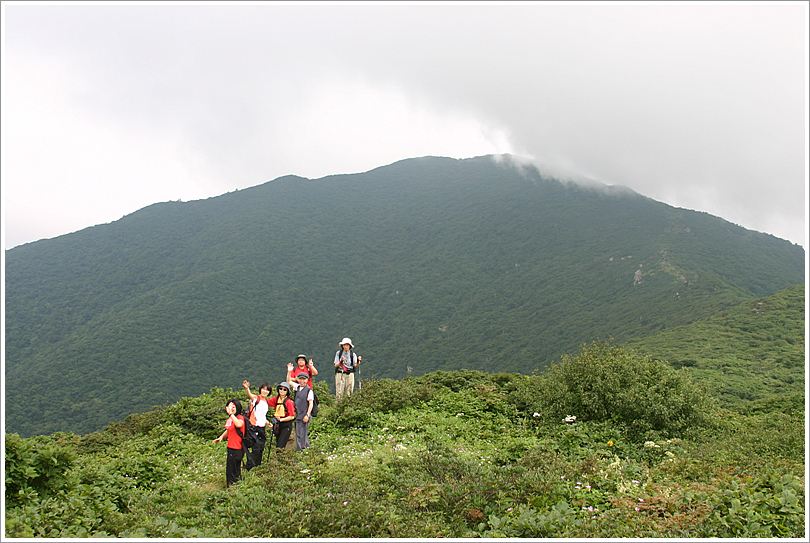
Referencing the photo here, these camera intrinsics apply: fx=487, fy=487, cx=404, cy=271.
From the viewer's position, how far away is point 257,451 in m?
8.54

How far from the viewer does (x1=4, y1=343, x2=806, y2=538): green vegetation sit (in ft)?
17.7

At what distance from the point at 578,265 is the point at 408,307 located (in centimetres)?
3931

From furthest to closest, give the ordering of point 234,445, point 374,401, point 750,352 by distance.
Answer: point 750,352 < point 374,401 < point 234,445

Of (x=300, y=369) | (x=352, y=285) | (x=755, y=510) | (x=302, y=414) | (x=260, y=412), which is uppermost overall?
(x=352, y=285)

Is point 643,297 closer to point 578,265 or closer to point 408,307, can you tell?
point 578,265

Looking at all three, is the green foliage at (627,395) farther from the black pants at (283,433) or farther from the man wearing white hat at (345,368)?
the black pants at (283,433)

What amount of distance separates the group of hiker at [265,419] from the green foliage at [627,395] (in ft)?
18.0

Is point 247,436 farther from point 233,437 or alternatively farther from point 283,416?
point 283,416

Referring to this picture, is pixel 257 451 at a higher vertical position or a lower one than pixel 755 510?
higher

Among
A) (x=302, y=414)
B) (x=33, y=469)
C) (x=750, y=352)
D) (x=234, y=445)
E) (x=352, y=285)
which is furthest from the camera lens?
(x=352, y=285)

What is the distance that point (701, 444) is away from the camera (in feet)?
31.6

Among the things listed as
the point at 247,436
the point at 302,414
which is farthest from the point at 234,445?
the point at 302,414

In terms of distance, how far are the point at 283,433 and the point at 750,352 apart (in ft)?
117

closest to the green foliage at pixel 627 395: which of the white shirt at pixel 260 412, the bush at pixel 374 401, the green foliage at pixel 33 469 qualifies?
the bush at pixel 374 401
